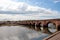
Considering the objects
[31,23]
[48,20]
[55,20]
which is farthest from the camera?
[31,23]

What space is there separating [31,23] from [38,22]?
35.5 ft

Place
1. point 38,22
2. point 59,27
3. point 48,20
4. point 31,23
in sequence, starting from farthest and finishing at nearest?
point 31,23
point 38,22
point 48,20
point 59,27

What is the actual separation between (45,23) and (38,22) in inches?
263

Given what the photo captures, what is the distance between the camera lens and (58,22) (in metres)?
44.2

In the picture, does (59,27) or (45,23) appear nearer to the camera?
(59,27)

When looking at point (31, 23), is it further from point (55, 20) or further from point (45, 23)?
point (55, 20)

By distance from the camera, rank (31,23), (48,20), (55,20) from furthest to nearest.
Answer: (31,23) → (48,20) → (55,20)

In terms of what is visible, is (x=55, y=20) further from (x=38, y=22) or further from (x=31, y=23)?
(x=31, y=23)

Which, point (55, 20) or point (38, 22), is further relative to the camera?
point (38, 22)

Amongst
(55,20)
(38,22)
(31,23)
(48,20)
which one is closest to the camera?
(55,20)

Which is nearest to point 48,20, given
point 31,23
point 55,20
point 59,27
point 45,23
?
point 45,23

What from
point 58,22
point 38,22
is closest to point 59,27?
point 58,22

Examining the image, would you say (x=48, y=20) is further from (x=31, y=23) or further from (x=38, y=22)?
(x=31, y=23)

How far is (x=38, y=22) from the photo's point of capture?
2313 inches
